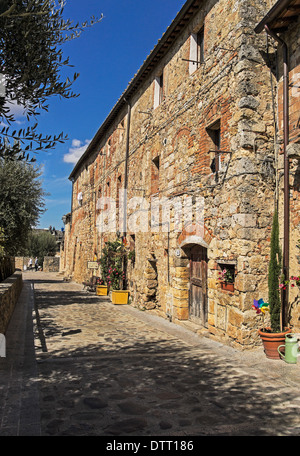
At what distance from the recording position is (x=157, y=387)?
4.59 m

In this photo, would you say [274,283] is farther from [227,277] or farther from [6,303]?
[6,303]

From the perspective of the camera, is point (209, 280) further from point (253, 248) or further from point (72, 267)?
point (72, 267)

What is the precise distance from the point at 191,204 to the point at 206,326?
112 inches

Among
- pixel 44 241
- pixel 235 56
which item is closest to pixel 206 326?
pixel 235 56

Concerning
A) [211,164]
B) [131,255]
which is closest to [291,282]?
[211,164]

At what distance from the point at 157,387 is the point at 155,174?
315 inches

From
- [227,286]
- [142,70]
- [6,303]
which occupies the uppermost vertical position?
[142,70]

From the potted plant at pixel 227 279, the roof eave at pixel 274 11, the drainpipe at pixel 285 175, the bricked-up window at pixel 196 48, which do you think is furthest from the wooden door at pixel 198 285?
the roof eave at pixel 274 11

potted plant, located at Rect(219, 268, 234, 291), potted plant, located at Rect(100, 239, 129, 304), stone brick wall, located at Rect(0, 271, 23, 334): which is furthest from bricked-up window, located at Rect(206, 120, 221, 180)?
potted plant, located at Rect(100, 239, 129, 304)

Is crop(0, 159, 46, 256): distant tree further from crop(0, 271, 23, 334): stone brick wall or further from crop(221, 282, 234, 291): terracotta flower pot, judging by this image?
crop(221, 282, 234, 291): terracotta flower pot

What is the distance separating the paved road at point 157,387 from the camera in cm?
350

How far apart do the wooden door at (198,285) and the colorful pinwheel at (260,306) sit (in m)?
2.09

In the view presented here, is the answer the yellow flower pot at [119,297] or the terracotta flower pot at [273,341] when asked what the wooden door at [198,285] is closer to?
the terracotta flower pot at [273,341]

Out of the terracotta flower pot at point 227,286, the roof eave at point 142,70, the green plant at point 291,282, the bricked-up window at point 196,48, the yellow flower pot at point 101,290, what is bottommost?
the yellow flower pot at point 101,290
